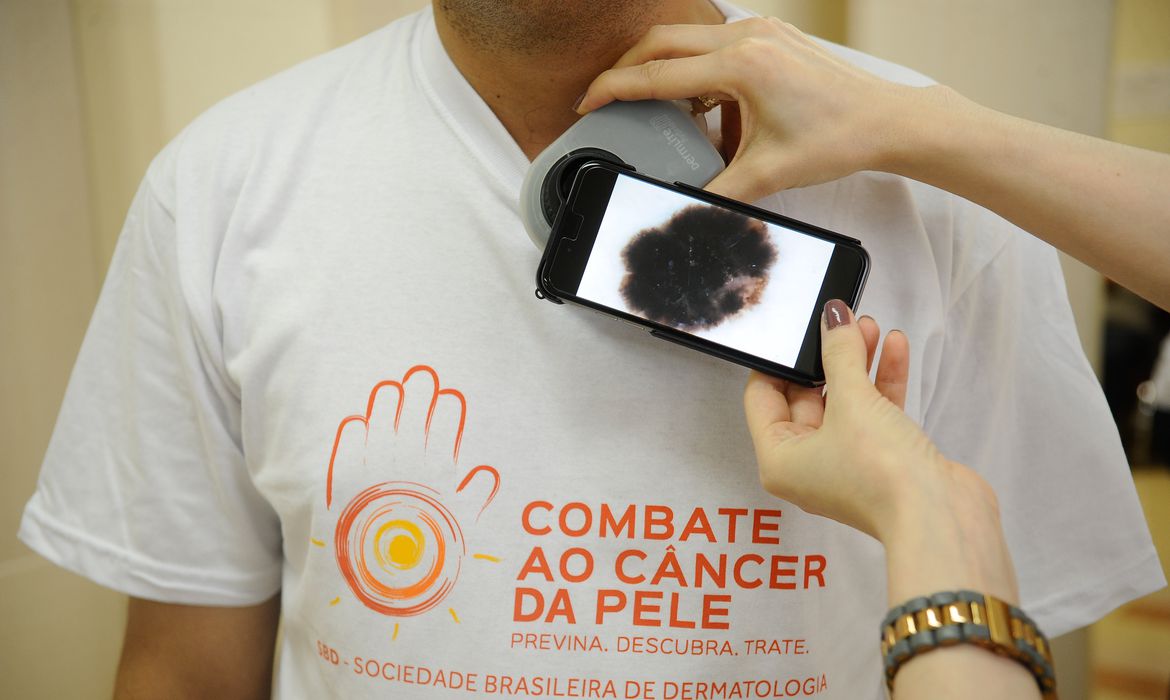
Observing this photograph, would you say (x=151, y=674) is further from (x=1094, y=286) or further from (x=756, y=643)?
(x=1094, y=286)

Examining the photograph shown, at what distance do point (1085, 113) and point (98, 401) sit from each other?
3.45ft

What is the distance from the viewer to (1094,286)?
1055 millimetres

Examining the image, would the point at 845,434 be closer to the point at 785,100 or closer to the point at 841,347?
the point at 841,347

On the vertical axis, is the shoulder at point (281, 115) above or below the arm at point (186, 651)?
above

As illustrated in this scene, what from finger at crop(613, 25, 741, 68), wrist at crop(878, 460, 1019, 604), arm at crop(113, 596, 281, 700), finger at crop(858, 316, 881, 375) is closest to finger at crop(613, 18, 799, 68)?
finger at crop(613, 25, 741, 68)

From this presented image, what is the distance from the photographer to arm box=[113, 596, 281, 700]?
76cm

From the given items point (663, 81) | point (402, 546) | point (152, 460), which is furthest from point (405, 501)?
point (663, 81)

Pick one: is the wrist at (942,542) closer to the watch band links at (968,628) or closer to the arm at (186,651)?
the watch band links at (968,628)

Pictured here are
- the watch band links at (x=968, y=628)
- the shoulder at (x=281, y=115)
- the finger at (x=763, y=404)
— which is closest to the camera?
the watch band links at (x=968, y=628)

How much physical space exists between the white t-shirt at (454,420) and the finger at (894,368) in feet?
0.26

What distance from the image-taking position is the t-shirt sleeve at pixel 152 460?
2.34 feet

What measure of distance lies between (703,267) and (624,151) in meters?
0.10

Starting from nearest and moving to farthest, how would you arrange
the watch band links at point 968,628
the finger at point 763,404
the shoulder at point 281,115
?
1. the watch band links at point 968,628
2. the finger at point 763,404
3. the shoulder at point 281,115

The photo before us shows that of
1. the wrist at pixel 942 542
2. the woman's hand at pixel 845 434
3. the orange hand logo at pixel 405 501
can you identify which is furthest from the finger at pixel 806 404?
the orange hand logo at pixel 405 501
